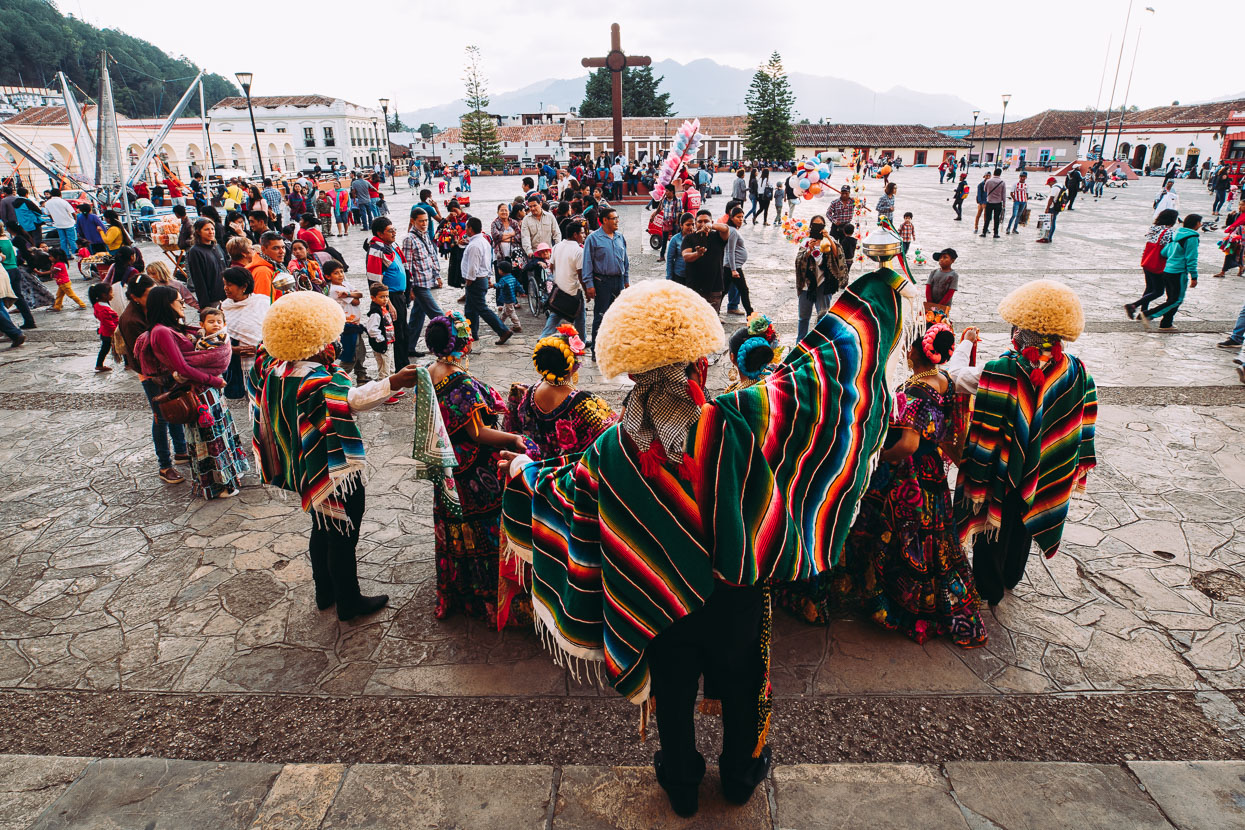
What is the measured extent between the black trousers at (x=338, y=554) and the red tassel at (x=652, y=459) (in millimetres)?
2223

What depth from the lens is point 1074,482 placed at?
11.4 ft

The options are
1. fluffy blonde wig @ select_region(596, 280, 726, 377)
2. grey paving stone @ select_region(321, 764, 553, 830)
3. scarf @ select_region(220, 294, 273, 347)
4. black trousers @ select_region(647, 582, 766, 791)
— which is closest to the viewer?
fluffy blonde wig @ select_region(596, 280, 726, 377)

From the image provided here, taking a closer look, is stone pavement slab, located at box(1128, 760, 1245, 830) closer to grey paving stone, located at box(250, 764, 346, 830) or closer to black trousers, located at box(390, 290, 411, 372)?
grey paving stone, located at box(250, 764, 346, 830)

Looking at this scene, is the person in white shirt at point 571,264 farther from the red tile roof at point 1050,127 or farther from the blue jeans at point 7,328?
the red tile roof at point 1050,127

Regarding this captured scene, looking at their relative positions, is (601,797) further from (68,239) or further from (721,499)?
(68,239)

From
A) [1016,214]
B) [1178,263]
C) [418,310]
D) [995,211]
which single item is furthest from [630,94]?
[418,310]

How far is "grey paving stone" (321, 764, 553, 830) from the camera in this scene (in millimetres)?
2594

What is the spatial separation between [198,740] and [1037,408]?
425 centimetres

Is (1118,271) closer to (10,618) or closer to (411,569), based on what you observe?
(411,569)

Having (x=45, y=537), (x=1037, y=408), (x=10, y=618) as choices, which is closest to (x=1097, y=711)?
(x=1037, y=408)


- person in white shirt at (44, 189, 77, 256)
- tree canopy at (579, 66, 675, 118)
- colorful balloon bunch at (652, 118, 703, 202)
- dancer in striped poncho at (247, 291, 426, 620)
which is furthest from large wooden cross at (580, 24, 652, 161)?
tree canopy at (579, 66, 675, 118)

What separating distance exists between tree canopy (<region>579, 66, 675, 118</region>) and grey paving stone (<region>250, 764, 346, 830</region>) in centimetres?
7193

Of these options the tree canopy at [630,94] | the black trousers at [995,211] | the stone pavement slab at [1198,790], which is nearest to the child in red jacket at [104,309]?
the stone pavement slab at [1198,790]

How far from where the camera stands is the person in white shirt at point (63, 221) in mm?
14773
